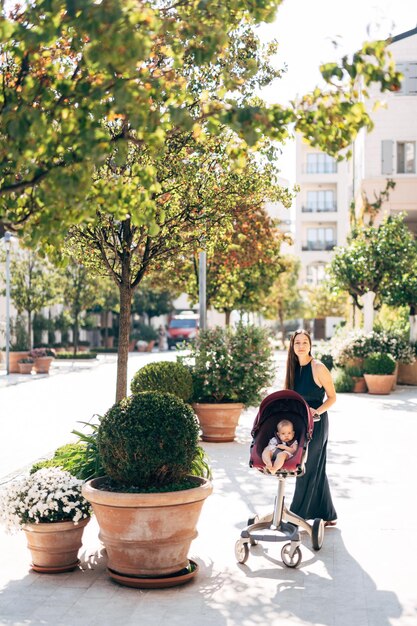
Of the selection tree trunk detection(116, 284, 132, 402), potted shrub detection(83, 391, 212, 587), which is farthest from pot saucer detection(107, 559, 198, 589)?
tree trunk detection(116, 284, 132, 402)

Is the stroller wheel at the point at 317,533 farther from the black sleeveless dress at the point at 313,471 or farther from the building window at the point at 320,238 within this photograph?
the building window at the point at 320,238

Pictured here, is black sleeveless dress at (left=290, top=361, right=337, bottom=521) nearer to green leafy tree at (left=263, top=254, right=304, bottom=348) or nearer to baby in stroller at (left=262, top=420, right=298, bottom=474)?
baby in stroller at (left=262, top=420, right=298, bottom=474)

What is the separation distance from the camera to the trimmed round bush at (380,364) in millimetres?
22594

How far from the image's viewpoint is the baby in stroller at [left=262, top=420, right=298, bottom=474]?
703 cm

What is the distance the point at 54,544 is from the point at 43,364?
26.5 metres

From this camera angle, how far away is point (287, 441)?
23.9ft

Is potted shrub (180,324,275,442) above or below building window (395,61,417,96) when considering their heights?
below

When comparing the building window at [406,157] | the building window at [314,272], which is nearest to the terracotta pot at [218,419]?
the building window at [406,157]

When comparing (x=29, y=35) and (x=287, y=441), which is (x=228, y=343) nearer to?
(x=287, y=441)

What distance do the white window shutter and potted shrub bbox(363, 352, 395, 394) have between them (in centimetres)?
1015

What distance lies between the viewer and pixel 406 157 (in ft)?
103

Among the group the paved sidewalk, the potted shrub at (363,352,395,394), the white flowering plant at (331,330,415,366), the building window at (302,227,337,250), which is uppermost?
the building window at (302,227,337,250)

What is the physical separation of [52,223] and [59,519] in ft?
8.48

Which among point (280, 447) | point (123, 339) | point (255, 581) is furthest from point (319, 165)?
point (255, 581)
